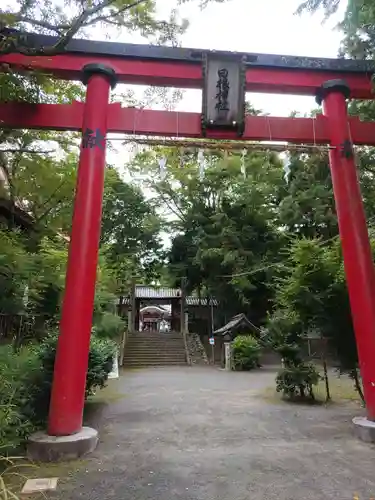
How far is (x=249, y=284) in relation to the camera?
69.9ft

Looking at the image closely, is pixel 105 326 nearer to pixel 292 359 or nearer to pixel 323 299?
pixel 292 359

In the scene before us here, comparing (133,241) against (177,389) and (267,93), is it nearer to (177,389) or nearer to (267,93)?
(177,389)

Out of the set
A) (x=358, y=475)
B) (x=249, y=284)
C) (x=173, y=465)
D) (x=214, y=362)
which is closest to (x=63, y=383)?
(x=173, y=465)

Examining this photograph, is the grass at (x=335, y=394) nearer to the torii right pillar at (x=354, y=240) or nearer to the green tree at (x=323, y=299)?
the green tree at (x=323, y=299)

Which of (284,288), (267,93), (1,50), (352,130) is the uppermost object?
(267,93)

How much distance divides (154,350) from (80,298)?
1885 cm

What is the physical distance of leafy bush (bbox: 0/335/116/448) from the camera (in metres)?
4.35

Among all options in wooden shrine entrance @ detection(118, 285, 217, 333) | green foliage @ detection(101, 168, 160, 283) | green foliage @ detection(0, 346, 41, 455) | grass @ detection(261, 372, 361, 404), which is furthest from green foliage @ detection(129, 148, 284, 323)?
green foliage @ detection(0, 346, 41, 455)

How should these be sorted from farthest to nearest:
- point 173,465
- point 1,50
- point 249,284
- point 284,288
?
point 249,284 → point 284,288 → point 173,465 → point 1,50

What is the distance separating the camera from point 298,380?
909 centimetres

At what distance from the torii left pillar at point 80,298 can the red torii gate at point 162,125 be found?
14 millimetres

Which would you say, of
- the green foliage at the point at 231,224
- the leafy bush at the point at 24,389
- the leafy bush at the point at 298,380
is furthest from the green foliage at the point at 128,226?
the leafy bush at the point at 24,389

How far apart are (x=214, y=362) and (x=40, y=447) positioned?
18792 millimetres

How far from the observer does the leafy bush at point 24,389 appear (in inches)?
171
